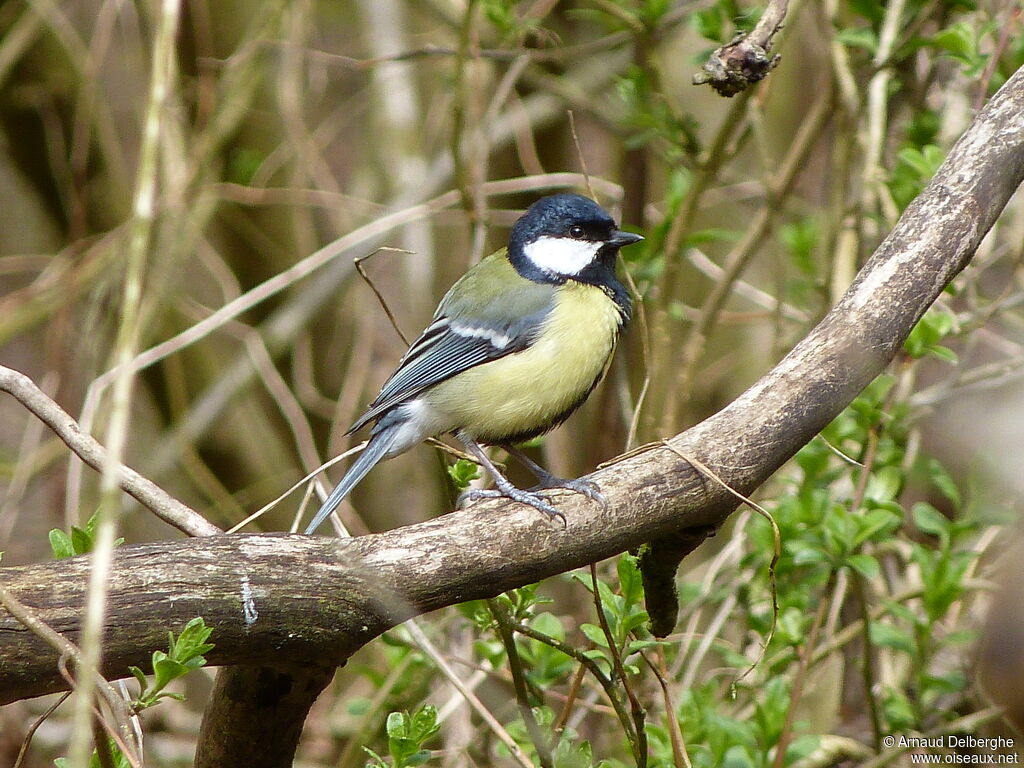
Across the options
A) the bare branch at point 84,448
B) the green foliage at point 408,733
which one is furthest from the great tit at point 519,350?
the green foliage at point 408,733

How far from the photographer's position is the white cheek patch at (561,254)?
261 centimetres

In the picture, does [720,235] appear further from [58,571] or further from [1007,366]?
[58,571]

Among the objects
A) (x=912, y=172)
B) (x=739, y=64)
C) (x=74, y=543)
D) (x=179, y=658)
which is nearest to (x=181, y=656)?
(x=179, y=658)

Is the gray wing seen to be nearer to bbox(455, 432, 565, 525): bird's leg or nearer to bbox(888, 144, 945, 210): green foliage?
bbox(455, 432, 565, 525): bird's leg

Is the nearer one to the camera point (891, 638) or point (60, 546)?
point (60, 546)

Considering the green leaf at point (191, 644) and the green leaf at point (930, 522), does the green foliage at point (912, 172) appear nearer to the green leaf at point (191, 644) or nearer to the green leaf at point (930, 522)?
the green leaf at point (930, 522)

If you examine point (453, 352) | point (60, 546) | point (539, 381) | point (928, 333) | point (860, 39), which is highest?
point (860, 39)

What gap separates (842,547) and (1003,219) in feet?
4.04

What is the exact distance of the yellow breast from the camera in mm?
2412

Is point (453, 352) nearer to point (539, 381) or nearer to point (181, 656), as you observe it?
point (539, 381)

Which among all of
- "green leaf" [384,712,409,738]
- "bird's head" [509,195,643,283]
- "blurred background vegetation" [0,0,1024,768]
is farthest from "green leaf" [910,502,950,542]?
"green leaf" [384,712,409,738]

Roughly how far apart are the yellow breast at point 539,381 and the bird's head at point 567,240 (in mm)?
144

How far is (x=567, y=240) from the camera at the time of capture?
8.63 ft

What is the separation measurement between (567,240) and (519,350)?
13.6 inches
